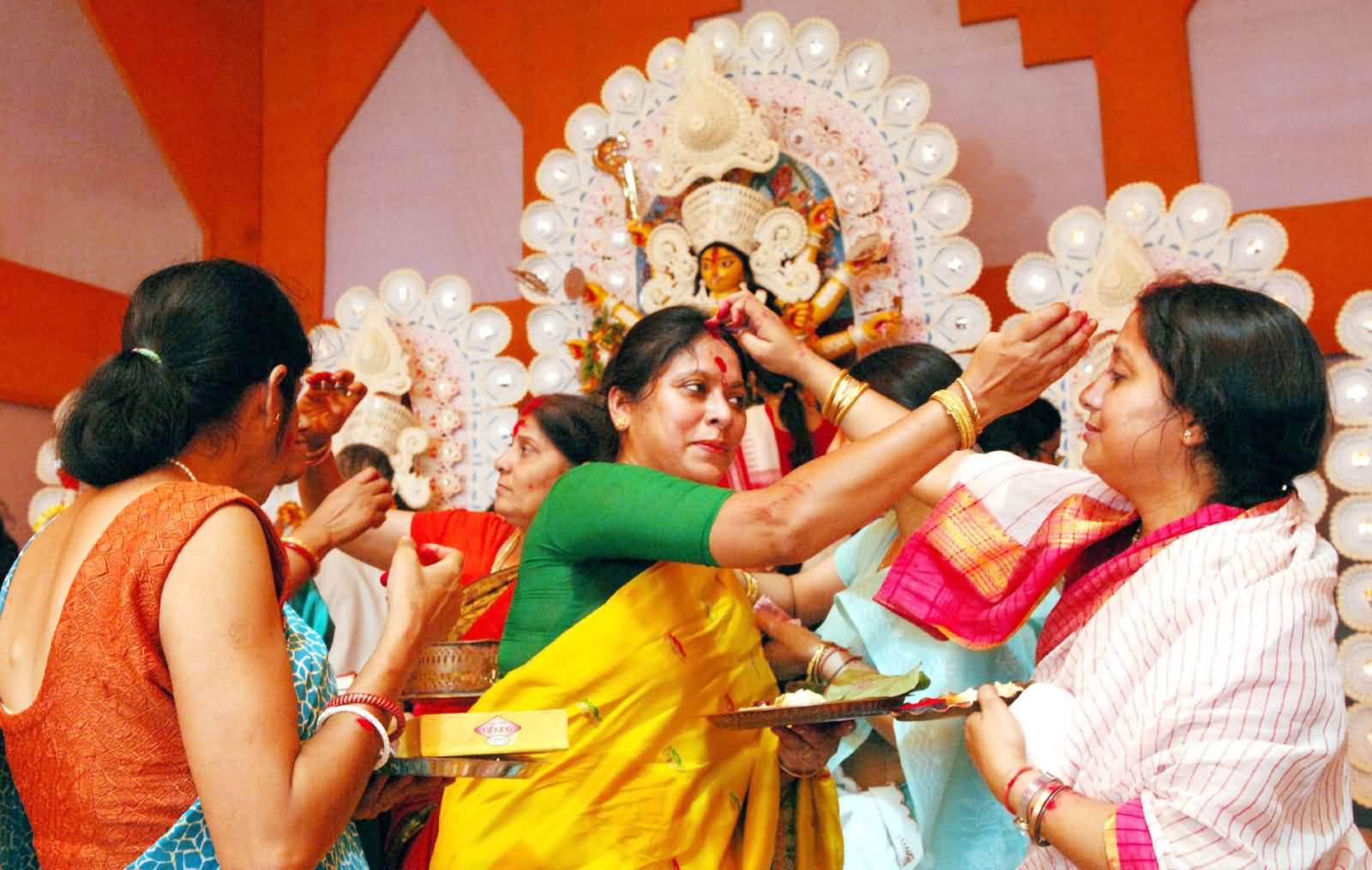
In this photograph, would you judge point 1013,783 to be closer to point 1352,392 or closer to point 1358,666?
point 1358,666

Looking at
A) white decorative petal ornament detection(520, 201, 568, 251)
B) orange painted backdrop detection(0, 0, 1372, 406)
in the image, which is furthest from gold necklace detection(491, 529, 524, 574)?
orange painted backdrop detection(0, 0, 1372, 406)

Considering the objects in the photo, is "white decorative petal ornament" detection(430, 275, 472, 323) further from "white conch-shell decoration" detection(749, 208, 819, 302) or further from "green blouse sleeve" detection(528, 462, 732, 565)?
"green blouse sleeve" detection(528, 462, 732, 565)

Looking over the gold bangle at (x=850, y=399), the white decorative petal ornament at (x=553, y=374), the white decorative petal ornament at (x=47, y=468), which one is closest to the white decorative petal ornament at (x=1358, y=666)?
the gold bangle at (x=850, y=399)

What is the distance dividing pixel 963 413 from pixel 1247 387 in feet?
1.32

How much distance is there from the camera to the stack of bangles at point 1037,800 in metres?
1.60

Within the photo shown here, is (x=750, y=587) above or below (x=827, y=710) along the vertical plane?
below

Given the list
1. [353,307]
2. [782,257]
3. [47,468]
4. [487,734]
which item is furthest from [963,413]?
[47,468]

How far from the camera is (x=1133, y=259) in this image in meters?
3.99

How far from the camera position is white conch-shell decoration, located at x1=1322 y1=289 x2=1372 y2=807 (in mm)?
3715

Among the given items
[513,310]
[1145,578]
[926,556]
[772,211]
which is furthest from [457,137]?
[1145,578]

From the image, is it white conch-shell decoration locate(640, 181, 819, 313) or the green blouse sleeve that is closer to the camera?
the green blouse sleeve

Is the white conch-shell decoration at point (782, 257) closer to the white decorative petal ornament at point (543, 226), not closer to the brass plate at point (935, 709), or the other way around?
the white decorative petal ornament at point (543, 226)

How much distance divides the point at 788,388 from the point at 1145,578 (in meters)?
2.91

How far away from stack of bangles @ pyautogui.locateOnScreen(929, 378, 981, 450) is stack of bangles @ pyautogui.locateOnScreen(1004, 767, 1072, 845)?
1.58ft
